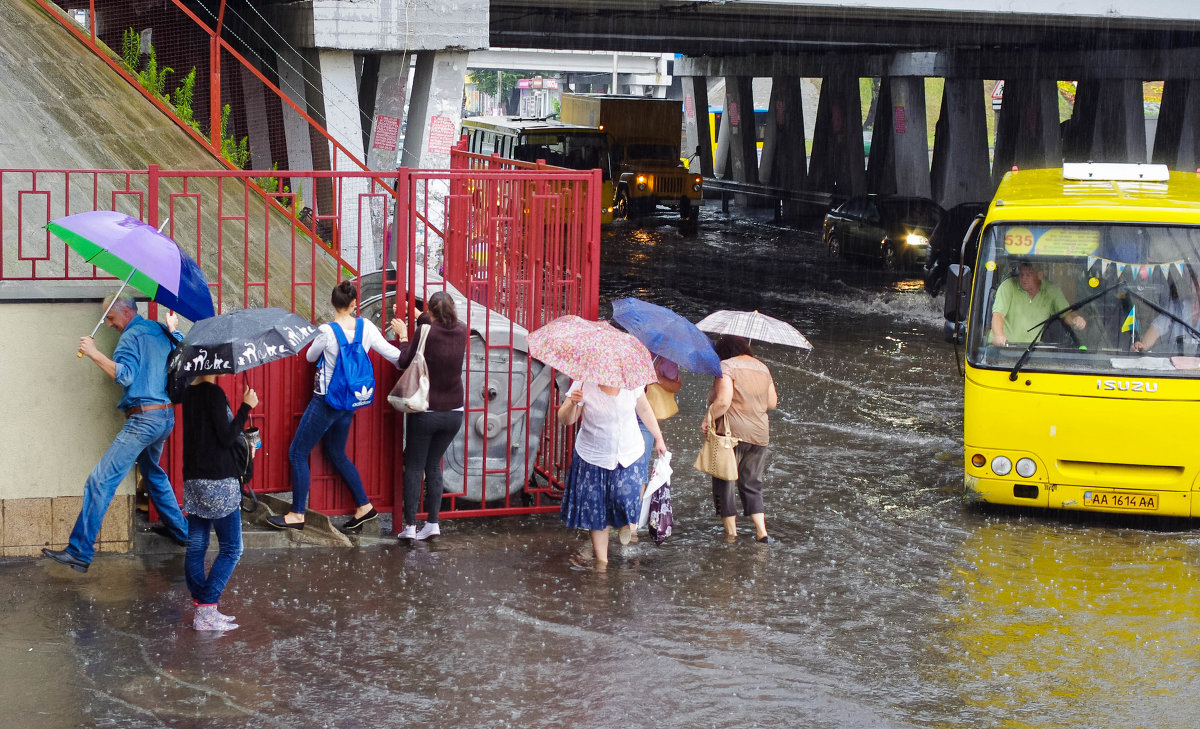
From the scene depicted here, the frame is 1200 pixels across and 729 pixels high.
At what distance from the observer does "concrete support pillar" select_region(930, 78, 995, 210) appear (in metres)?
34.3

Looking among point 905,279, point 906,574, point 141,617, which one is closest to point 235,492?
point 141,617

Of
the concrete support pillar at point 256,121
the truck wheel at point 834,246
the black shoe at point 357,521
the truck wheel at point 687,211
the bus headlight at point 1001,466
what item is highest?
the concrete support pillar at point 256,121

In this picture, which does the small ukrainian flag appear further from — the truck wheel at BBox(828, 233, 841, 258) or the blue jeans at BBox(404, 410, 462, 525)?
the truck wheel at BBox(828, 233, 841, 258)

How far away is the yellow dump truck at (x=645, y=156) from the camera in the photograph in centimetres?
3478

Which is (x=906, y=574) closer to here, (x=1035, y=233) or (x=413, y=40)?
(x=1035, y=233)

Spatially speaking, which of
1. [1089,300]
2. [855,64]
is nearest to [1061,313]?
[1089,300]

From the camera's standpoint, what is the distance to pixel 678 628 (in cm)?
760

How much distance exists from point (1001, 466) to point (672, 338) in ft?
9.83

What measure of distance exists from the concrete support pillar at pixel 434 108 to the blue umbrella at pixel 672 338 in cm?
867

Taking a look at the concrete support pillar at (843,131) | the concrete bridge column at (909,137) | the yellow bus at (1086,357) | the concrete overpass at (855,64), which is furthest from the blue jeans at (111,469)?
the concrete support pillar at (843,131)

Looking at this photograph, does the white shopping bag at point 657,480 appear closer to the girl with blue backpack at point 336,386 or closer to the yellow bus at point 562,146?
the girl with blue backpack at point 336,386

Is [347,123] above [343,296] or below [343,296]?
above

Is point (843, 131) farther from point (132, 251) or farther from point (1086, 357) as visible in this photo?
point (132, 251)

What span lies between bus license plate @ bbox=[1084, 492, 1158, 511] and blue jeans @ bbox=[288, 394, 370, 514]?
17.4 ft
